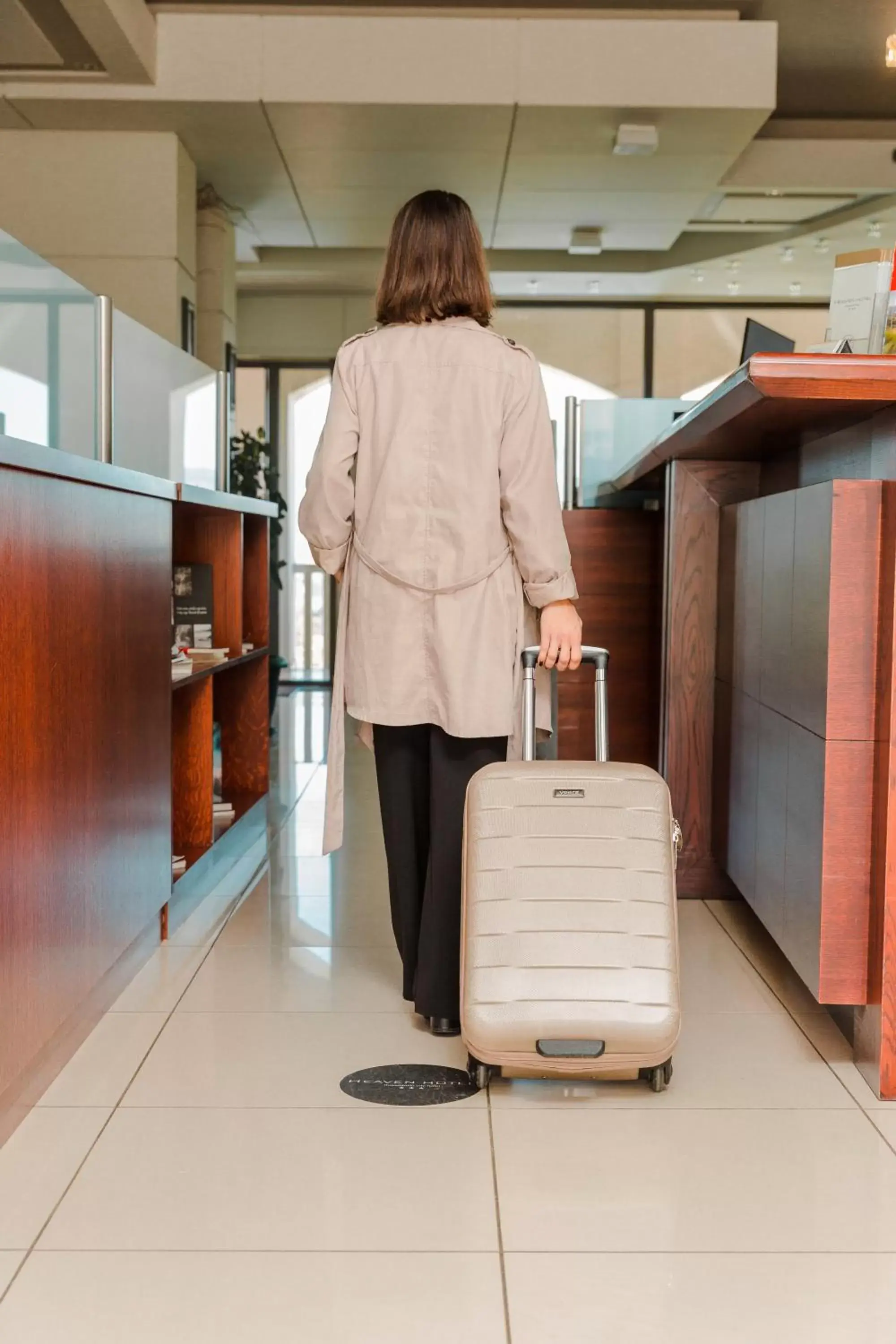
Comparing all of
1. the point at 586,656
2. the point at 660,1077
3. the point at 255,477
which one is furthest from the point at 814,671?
the point at 255,477

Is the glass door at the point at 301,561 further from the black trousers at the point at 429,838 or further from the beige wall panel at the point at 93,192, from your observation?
the black trousers at the point at 429,838

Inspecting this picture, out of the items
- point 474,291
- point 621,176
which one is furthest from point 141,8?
point 474,291

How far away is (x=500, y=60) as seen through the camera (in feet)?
19.3

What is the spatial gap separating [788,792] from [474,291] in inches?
43.3

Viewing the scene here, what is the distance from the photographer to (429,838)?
2453 millimetres

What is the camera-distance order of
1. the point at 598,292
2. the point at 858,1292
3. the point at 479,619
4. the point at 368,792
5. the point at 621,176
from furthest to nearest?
1. the point at 598,292
2. the point at 621,176
3. the point at 368,792
4. the point at 479,619
5. the point at 858,1292

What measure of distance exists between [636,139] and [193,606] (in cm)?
374

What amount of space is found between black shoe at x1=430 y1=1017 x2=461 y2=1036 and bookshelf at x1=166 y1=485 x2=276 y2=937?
35.1 inches

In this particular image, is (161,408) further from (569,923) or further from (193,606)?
(569,923)

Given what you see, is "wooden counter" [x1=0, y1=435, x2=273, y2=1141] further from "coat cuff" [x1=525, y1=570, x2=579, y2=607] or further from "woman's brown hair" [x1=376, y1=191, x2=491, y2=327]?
"coat cuff" [x1=525, y1=570, x2=579, y2=607]

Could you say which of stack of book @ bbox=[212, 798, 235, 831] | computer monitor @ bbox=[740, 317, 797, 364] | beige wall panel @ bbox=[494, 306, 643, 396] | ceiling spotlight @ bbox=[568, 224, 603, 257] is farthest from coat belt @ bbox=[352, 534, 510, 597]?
beige wall panel @ bbox=[494, 306, 643, 396]

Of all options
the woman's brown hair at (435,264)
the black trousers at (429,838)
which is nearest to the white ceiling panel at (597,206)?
the woman's brown hair at (435,264)

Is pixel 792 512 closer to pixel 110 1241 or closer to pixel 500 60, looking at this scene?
pixel 110 1241

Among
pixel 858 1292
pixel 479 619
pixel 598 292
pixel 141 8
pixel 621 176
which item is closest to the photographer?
pixel 858 1292
